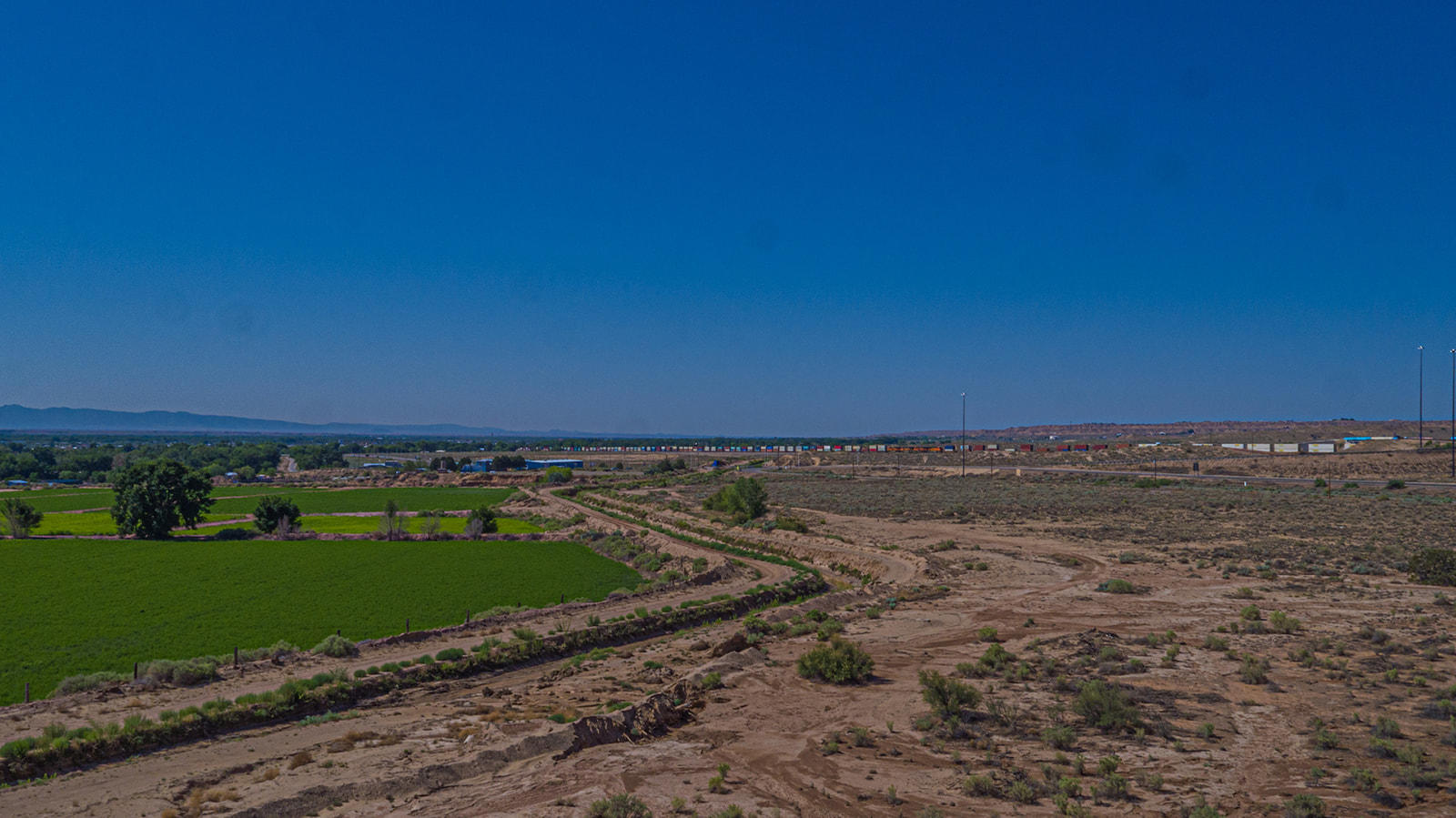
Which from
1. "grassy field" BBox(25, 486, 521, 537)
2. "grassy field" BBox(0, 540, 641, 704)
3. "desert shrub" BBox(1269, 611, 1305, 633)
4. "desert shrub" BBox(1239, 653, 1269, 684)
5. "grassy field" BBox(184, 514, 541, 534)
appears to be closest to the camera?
"desert shrub" BBox(1239, 653, 1269, 684)

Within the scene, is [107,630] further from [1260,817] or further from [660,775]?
[1260,817]

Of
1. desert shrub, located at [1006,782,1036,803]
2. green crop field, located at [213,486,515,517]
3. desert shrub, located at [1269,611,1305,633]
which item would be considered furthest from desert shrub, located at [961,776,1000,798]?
green crop field, located at [213,486,515,517]

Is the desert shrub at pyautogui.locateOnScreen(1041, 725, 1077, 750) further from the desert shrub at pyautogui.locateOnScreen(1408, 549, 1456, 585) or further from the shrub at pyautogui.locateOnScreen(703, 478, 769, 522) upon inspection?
the shrub at pyautogui.locateOnScreen(703, 478, 769, 522)

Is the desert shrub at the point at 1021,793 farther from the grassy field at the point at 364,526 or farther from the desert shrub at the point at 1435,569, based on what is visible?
the grassy field at the point at 364,526

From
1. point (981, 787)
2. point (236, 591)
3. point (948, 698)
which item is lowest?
point (236, 591)

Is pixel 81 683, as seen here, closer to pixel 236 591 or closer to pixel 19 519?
pixel 236 591

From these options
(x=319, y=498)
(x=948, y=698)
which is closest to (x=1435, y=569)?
(x=948, y=698)

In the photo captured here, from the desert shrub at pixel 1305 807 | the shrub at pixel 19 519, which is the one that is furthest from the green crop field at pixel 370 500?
the desert shrub at pixel 1305 807
